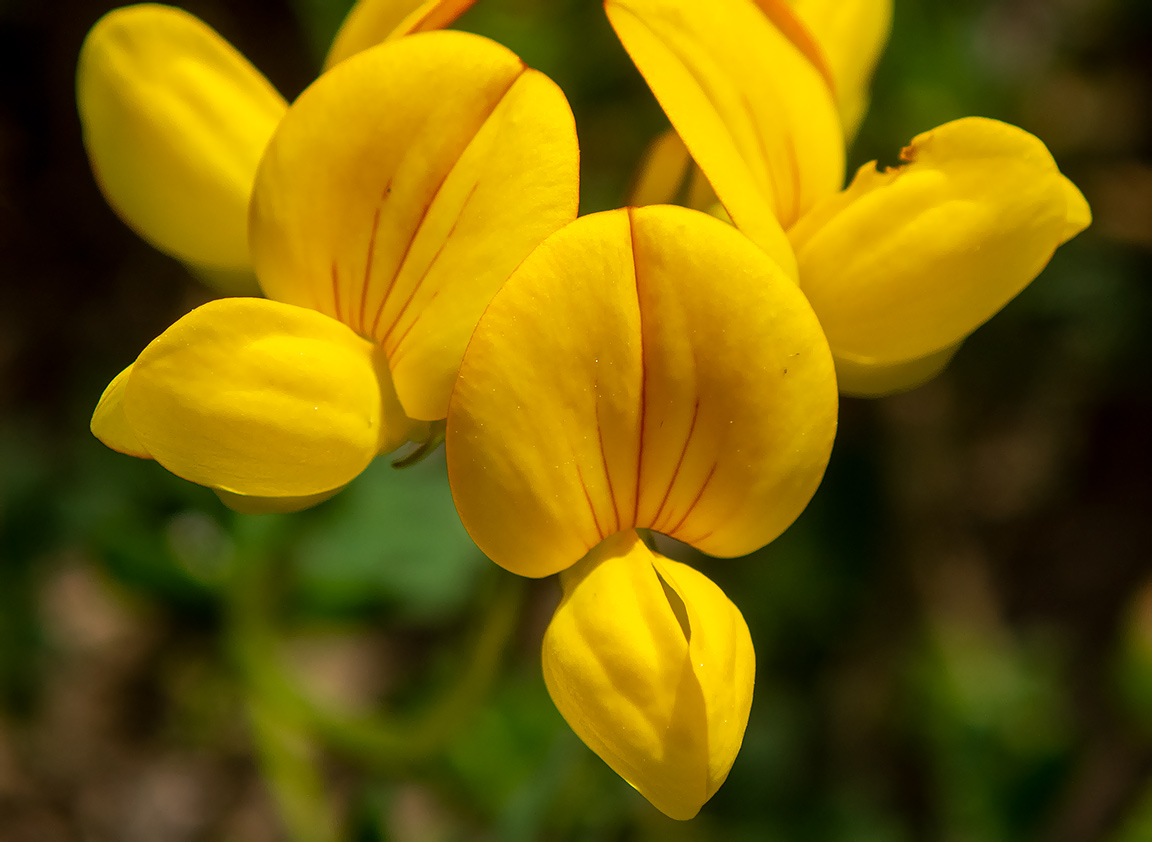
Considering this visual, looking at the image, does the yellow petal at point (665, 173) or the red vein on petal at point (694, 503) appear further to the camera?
the yellow petal at point (665, 173)

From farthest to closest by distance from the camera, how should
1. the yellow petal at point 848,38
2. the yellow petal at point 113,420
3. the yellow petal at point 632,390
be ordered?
the yellow petal at point 848,38
the yellow petal at point 113,420
the yellow petal at point 632,390

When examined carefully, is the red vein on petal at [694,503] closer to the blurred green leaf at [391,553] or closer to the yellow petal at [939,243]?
the yellow petal at [939,243]

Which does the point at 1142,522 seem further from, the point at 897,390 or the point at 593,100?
the point at 897,390

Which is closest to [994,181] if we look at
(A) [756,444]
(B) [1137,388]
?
(A) [756,444]

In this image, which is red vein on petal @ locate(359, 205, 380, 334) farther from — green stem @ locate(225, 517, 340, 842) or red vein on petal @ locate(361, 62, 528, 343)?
green stem @ locate(225, 517, 340, 842)

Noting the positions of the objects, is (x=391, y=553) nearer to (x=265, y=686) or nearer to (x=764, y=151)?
(x=265, y=686)

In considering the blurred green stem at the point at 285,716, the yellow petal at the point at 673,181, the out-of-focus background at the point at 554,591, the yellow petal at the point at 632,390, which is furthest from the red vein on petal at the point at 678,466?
the out-of-focus background at the point at 554,591

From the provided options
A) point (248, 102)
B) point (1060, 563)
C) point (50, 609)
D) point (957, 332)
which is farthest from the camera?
point (1060, 563)

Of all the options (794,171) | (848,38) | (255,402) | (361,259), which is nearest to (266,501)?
(255,402)
